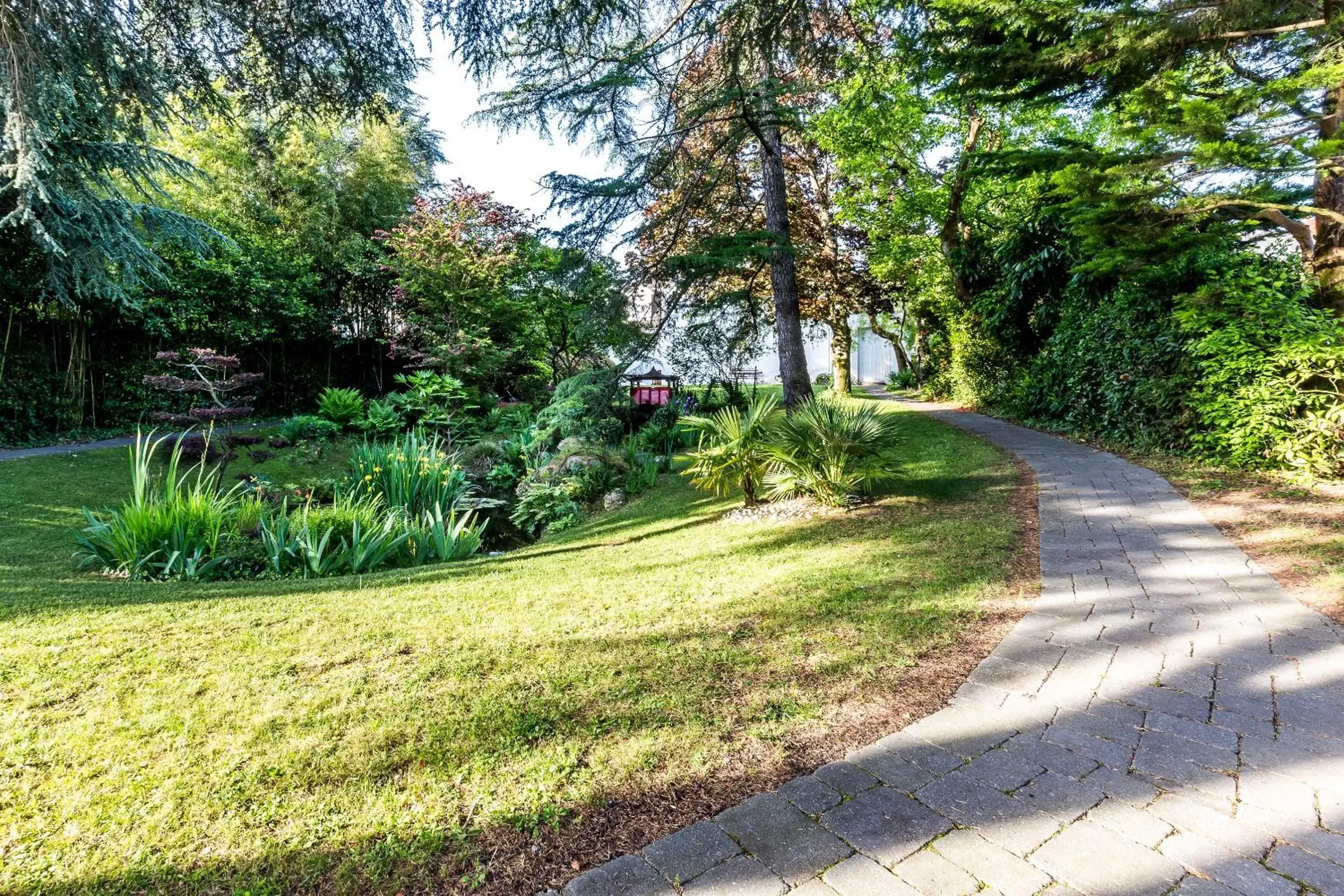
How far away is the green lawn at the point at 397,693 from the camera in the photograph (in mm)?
1413

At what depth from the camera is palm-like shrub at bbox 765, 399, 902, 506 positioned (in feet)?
15.3

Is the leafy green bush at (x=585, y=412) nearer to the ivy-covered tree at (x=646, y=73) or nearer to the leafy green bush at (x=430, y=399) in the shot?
the ivy-covered tree at (x=646, y=73)

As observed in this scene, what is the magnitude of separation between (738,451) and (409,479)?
3.05m

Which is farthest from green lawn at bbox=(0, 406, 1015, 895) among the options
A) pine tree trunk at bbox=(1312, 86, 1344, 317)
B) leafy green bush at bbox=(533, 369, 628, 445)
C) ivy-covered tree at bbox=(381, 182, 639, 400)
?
ivy-covered tree at bbox=(381, 182, 639, 400)

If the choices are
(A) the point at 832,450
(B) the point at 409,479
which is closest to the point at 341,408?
(B) the point at 409,479

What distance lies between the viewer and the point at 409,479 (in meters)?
5.36

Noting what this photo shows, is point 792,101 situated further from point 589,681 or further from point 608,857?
point 608,857

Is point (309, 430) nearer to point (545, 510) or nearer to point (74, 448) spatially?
point (74, 448)

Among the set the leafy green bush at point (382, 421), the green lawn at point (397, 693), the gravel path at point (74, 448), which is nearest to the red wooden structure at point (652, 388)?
the leafy green bush at point (382, 421)

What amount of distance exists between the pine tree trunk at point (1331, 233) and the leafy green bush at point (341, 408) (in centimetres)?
1176

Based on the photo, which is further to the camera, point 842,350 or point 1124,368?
point 842,350

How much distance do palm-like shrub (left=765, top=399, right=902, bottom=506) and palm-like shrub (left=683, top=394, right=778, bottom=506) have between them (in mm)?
134

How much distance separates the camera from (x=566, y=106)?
198 inches

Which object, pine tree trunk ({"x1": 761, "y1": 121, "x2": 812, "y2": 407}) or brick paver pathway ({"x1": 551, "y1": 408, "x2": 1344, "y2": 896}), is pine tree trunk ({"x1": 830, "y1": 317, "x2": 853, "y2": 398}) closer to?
pine tree trunk ({"x1": 761, "y1": 121, "x2": 812, "y2": 407})
